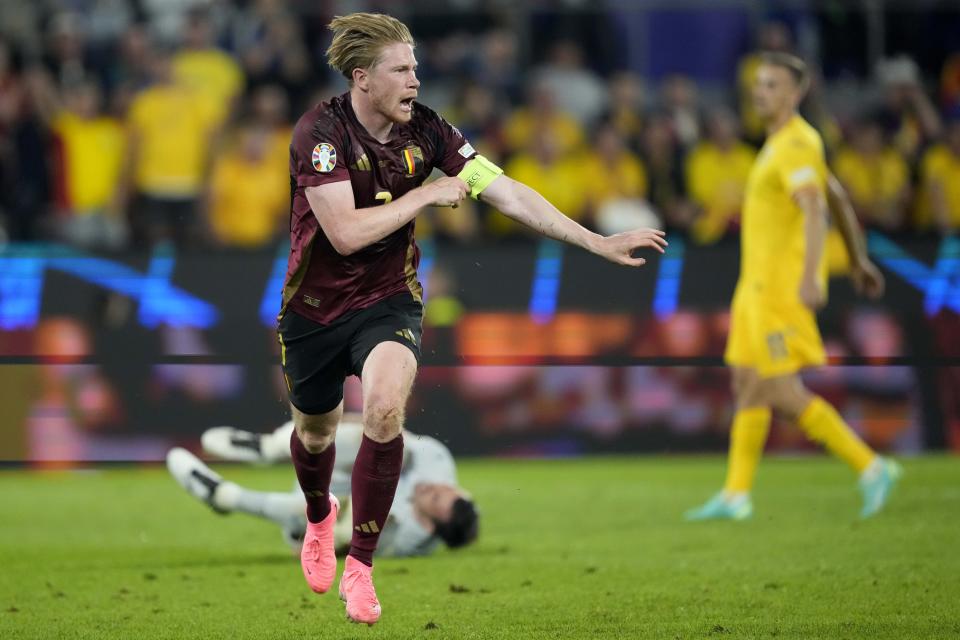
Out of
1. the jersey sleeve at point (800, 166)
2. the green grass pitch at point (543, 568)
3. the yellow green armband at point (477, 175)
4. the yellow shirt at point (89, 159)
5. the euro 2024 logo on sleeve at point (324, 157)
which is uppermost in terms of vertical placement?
the euro 2024 logo on sleeve at point (324, 157)

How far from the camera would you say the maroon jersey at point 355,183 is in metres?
6.19

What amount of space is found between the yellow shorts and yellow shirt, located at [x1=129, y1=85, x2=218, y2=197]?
590 cm

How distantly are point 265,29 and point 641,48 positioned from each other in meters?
3.71

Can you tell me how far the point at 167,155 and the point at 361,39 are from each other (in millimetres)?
7928

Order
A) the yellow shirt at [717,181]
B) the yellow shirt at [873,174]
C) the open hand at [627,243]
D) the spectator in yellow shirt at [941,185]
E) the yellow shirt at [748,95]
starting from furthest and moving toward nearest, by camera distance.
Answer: the yellow shirt at [748,95] < the yellow shirt at [873,174] < the spectator in yellow shirt at [941,185] < the yellow shirt at [717,181] < the open hand at [627,243]

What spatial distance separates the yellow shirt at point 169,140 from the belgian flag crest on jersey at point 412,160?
306 inches

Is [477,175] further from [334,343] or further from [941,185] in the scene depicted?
[941,185]

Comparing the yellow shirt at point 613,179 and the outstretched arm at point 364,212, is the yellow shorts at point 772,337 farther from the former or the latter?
the yellow shirt at point 613,179

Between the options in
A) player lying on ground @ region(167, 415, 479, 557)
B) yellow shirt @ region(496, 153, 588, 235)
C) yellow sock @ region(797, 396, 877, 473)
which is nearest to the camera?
player lying on ground @ region(167, 415, 479, 557)

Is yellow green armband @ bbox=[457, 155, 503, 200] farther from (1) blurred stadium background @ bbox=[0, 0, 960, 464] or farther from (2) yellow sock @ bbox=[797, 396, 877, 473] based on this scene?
(1) blurred stadium background @ bbox=[0, 0, 960, 464]

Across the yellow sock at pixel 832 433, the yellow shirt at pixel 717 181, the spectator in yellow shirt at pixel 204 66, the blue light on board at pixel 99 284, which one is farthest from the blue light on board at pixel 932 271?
the spectator in yellow shirt at pixel 204 66

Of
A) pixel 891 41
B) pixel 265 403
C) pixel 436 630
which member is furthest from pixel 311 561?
pixel 891 41

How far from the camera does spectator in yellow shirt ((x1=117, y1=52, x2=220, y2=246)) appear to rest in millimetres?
13750

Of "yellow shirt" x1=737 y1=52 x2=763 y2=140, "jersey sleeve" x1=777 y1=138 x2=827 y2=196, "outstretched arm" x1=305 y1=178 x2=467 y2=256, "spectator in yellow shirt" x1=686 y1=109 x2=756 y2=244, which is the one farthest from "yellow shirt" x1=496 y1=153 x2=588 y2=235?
"outstretched arm" x1=305 y1=178 x2=467 y2=256
